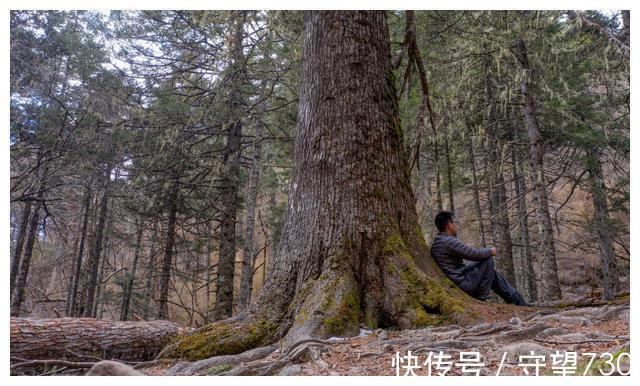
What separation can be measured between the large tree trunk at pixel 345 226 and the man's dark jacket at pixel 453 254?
0.71 m

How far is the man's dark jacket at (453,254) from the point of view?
178 inches

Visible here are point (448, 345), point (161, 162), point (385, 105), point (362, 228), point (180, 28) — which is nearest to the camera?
point (448, 345)

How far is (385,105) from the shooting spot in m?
4.20

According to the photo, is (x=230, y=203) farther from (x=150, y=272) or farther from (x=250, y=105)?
(x=150, y=272)

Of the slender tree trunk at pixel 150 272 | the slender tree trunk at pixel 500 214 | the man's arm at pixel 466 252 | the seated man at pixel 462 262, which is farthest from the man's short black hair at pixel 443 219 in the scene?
the slender tree trunk at pixel 150 272

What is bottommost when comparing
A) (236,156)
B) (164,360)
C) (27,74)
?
(164,360)

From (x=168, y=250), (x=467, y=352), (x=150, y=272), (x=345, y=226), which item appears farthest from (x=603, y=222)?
(x=150, y=272)

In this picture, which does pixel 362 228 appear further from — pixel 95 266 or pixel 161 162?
pixel 95 266

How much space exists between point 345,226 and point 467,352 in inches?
57.7

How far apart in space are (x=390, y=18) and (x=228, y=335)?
26.1ft

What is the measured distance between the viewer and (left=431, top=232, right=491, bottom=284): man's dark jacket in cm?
452

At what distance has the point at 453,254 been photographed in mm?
4566

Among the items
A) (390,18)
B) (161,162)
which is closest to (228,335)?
(161,162)

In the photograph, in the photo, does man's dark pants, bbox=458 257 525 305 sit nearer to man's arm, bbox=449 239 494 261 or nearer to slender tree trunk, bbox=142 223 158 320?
man's arm, bbox=449 239 494 261
